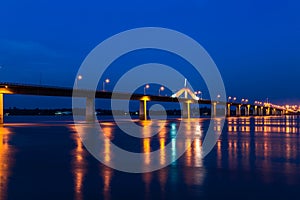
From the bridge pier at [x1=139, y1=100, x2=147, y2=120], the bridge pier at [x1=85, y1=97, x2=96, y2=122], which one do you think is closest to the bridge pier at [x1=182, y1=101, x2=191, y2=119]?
the bridge pier at [x1=139, y1=100, x2=147, y2=120]

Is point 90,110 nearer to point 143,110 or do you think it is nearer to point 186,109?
point 143,110

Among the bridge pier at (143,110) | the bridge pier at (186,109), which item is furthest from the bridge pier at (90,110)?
the bridge pier at (186,109)

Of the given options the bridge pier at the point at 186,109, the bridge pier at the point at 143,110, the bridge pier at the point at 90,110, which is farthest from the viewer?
the bridge pier at the point at 186,109

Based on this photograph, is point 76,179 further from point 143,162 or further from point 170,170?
point 143,162

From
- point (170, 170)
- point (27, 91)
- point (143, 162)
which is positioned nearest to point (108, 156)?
point (143, 162)

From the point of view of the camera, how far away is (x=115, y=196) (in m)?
11.5

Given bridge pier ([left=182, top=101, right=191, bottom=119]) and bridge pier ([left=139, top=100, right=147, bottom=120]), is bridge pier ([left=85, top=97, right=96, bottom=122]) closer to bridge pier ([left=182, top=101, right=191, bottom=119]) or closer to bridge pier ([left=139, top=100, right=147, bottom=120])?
bridge pier ([left=139, top=100, right=147, bottom=120])

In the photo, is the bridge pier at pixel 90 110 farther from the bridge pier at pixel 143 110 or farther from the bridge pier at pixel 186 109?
the bridge pier at pixel 186 109

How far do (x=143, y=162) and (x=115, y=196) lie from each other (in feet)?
24.2

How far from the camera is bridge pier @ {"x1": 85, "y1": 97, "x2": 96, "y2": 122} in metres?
93.9

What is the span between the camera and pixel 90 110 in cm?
9675

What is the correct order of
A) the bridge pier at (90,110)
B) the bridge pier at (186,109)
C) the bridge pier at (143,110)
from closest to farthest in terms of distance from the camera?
the bridge pier at (90,110) → the bridge pier at (143,110) → the bridge pier at (186,109)

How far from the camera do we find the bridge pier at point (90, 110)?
93938 millimetres

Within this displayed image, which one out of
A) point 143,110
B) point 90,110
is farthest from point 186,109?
point 90,110
